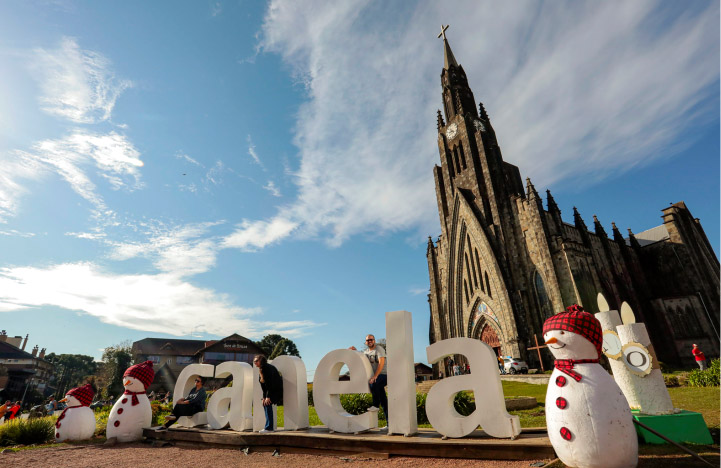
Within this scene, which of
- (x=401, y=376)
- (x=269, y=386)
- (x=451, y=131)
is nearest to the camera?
(x=401, y=376)

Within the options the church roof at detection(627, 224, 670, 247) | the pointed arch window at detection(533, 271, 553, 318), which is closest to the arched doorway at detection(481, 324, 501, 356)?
the pointed arch window at detection(533, 271, 553, 318)

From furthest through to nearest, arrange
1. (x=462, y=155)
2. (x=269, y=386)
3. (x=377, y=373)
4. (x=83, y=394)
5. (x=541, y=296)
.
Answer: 1. (x=462, y=155)
2. (x=541, y=296)
3. (x=83, y=394)
4. (x=269, y=386)
5. (x=377, y=373)

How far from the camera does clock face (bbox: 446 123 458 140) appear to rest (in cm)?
3756

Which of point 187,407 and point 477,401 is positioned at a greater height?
point 477,401

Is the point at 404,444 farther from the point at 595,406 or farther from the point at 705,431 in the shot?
the point at 705,431

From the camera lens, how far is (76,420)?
30.1 ft

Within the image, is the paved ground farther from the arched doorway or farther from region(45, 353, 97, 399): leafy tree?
region(45, 353, 97, 399): leafy tree

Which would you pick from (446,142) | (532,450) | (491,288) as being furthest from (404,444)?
(446,142)

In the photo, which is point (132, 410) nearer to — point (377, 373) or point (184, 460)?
point (184, 460)

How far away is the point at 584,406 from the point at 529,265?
87.4 ft

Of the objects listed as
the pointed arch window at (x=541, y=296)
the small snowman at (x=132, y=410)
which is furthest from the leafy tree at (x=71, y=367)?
the pointed arch window at (x=541, y=296)

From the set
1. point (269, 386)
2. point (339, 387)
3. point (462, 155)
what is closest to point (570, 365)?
point (339, 387)

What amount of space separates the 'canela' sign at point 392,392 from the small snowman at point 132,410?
188 cm

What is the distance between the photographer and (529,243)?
28.0m
